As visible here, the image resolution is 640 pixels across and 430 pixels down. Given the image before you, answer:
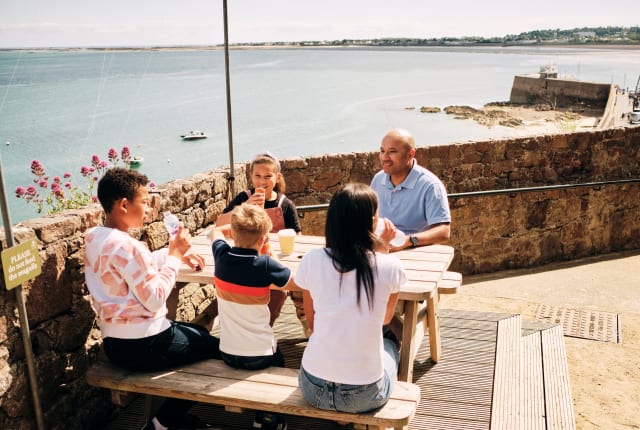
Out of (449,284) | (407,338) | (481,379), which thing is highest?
(449,284)

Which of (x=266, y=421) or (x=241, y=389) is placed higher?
(x=241, y=389)

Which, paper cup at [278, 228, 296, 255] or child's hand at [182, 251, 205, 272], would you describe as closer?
child's hand at [182, 251, 205, 272]

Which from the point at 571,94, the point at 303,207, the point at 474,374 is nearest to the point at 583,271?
the point at 303,207

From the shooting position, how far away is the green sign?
2334 mm

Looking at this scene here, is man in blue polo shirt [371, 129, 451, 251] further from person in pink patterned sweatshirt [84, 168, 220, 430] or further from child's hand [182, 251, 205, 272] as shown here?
person in pink patterned sweatshirt [84, 168, 220, 430]

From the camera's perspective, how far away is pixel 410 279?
2957mm

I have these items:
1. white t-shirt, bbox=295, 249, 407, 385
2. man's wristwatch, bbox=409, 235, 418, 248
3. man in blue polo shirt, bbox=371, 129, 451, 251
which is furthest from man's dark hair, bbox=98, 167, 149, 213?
man in blue polo shirt, bbox=371, 129, 451, 251

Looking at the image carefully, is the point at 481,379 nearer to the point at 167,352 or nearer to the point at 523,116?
the point at 167,352

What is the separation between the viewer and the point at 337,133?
145 ft

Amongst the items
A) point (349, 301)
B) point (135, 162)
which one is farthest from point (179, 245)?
point (135, 162)

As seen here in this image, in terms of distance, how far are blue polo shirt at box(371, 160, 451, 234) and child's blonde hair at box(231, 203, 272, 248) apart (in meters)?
1.45

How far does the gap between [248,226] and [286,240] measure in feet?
2.28

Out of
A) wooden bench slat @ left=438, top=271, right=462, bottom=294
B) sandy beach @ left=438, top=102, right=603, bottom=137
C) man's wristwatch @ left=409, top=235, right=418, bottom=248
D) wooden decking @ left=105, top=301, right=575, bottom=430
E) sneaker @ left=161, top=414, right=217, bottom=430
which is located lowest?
sandy beach @ left=438, top=102, right=603, bottom=137

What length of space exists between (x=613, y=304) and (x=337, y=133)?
1522 inches
